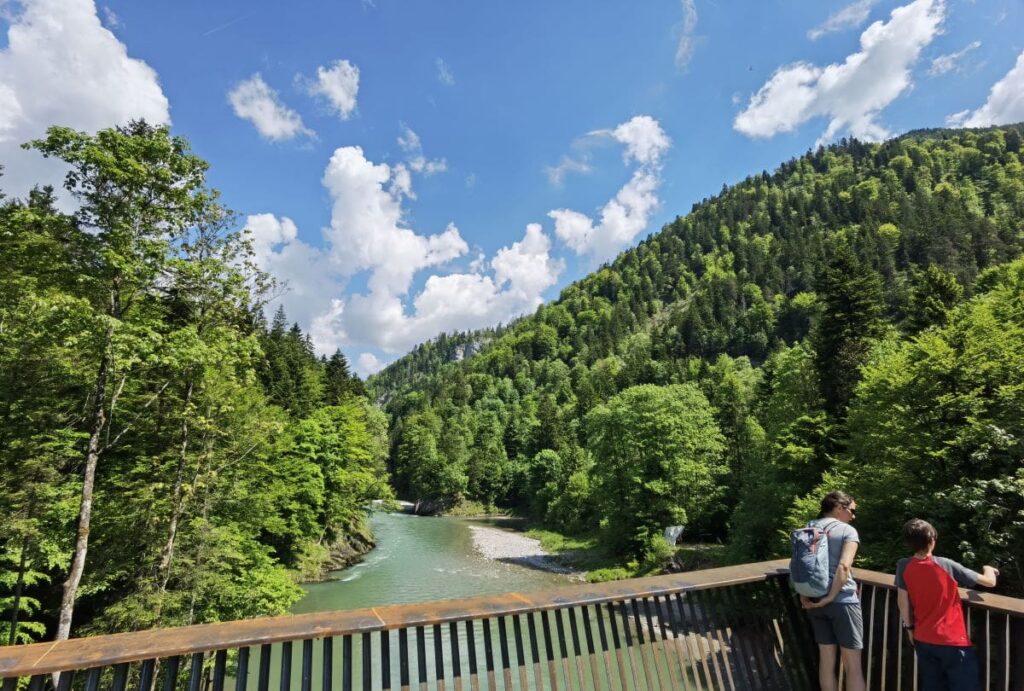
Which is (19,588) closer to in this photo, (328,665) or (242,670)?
(242,670)

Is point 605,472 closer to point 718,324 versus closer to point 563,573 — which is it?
point 563,573

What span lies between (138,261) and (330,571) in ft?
85.5

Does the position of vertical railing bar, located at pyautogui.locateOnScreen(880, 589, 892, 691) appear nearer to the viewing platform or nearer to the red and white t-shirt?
the viewing platform

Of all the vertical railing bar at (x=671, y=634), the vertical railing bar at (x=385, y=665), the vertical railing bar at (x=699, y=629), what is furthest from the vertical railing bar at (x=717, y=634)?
the vertical railing bar at (x=385, y=665)

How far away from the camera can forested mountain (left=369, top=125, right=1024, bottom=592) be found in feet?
55.2

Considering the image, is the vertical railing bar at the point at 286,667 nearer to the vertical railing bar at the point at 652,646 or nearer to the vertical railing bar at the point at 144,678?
the vertical railing bar at the point at 144,678

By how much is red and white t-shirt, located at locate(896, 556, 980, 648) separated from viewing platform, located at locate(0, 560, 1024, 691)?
118mm

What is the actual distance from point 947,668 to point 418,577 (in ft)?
102

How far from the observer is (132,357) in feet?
39.1

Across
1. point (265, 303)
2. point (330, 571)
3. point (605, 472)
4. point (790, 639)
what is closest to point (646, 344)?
point (605, 472)

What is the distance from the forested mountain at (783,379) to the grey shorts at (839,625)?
1181cm

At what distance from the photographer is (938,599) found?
4043 mm

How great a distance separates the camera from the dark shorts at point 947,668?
3883 mm

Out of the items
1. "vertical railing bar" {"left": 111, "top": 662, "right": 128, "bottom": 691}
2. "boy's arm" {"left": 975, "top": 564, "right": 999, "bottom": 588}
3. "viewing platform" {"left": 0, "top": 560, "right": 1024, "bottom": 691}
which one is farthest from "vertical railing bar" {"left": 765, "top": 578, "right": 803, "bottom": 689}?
"vertical railing bar" {"left": 111, "top": 662, "right": 128, "bottom": 691}
